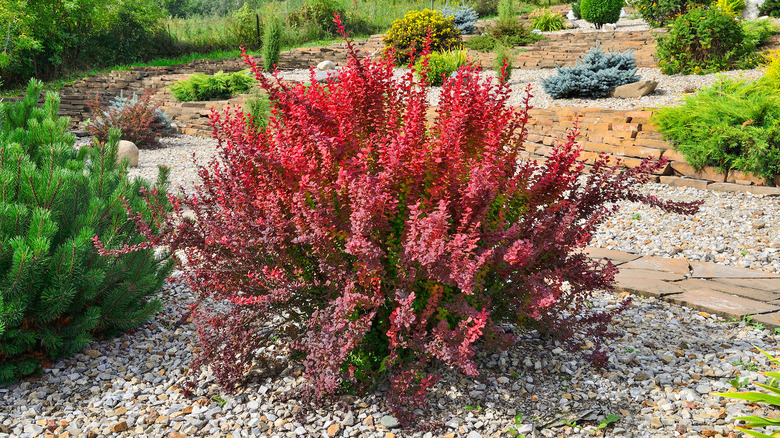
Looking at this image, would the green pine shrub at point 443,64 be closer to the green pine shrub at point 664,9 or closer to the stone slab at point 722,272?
the green pine shrub at point 664,9

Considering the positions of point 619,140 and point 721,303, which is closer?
point 721,303

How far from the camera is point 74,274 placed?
2607 millimetres

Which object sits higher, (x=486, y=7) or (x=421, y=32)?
(x=486, y=7)

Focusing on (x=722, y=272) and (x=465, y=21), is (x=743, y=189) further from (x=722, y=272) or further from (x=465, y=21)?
(x=465, y=21)

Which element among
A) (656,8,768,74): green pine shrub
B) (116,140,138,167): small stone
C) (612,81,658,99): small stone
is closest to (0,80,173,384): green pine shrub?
(116,140,138,167): small stone

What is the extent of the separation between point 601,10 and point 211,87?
11914 millimetres

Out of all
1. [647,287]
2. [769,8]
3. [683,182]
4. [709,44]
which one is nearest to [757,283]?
[647,287]

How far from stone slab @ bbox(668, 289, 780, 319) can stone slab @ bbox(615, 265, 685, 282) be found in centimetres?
31

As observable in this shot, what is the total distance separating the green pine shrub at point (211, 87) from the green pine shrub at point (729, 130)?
921 centimetres

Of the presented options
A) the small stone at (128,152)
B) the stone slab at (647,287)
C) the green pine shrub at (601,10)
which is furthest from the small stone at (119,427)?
the green pine shrub at (601,10)

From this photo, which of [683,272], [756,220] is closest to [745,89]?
[756,220]

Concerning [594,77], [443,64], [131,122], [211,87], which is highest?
[443,64]

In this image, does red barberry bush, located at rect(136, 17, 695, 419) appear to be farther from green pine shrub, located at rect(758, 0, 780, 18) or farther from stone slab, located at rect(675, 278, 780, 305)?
green pine shrub, located at rect(758, 0, 780, 18)

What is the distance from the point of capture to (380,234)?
2.30 meters
